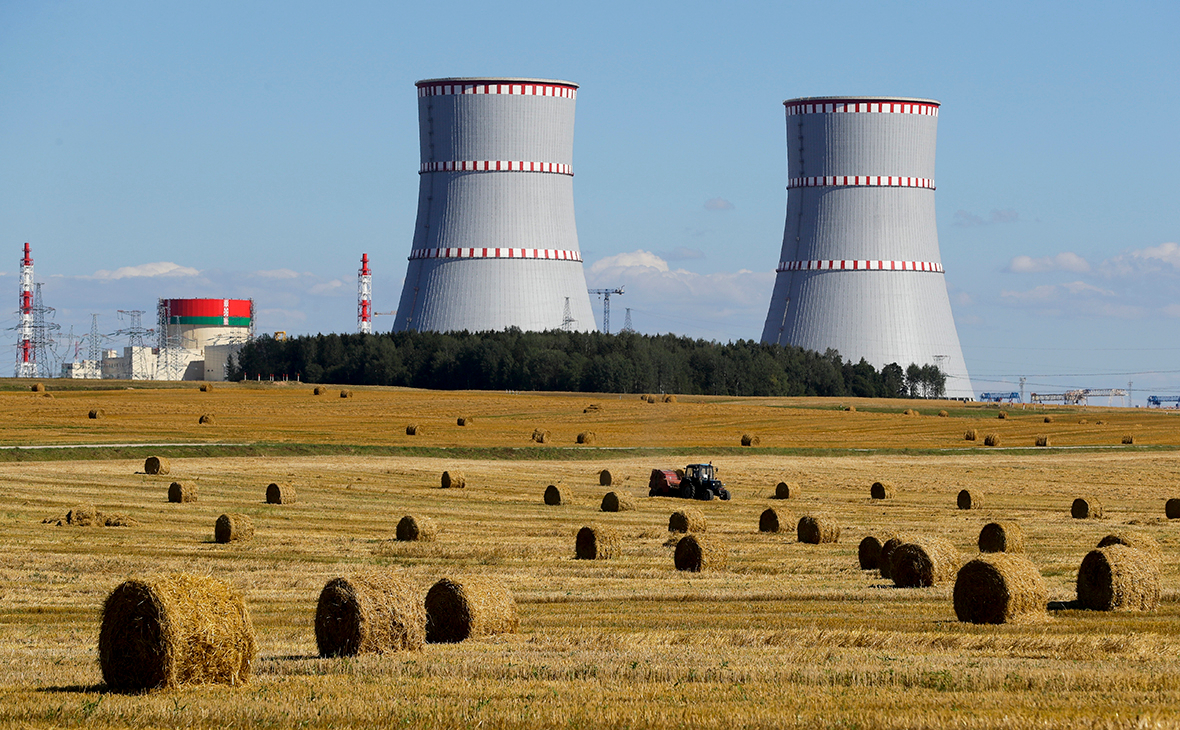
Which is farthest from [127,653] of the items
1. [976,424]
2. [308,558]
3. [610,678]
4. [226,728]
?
[976,424]

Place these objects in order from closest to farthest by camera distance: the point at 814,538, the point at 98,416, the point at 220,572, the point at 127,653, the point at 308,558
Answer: the point at 127,653
the point at 220,572
the point at 308,558
the point at 814,538
the point at 98,416

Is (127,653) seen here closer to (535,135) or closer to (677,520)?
(677,520)

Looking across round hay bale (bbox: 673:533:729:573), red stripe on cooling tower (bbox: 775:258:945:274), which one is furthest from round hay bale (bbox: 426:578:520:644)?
red stripe on cooling tower (bbox: 775:258:945:274)

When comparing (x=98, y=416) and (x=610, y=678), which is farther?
(x=98, y=416)

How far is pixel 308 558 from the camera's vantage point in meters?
19.5

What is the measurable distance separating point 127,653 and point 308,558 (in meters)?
10.1

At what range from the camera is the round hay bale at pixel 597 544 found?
64.6 ft

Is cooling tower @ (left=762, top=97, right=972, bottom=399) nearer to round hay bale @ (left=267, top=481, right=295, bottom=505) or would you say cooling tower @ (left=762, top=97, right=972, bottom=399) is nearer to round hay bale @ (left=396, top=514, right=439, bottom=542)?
round hay bale @ (left=267, top=481, right=295, bottom=505)

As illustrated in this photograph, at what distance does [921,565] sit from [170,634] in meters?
9.35

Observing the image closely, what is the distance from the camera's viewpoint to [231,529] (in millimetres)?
21188

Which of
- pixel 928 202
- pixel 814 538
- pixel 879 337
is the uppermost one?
pixel 928 202

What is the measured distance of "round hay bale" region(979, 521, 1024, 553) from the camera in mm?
20078

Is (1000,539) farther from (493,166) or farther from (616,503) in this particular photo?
(493,166)

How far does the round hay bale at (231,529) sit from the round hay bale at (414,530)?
2176 millimetres
